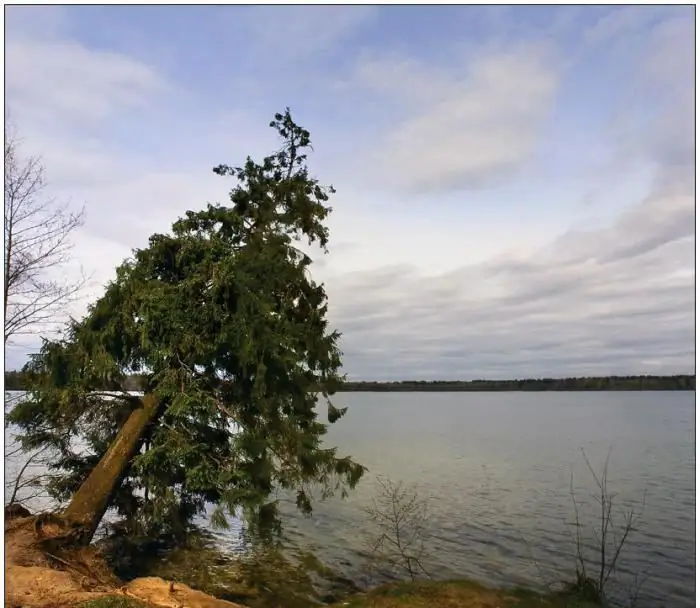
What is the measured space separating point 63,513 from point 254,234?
7.57 m

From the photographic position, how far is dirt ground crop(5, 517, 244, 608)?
843cm

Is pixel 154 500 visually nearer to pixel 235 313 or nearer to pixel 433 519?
pixel 235 313

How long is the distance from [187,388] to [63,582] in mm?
4046

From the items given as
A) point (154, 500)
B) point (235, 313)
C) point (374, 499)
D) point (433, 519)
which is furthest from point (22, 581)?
point (374, 499)

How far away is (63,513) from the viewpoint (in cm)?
1134

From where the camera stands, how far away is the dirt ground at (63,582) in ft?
27.7

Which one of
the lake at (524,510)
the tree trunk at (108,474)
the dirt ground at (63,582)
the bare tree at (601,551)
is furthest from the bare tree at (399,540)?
the tree trunk at (108,474)

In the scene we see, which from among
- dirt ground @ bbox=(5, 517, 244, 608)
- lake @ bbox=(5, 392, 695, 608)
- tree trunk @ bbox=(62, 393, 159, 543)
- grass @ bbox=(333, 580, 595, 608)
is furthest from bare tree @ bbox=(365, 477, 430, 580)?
tree trunk @ bbox=(62, 393, 159, 543)

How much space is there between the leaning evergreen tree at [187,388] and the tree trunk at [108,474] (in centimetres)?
3

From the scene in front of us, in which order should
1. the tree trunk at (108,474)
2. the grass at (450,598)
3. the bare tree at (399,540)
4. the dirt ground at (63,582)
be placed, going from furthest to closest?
the bare tree at (399,540), the tree trunk at (108,474), the grass at (450,598), the dirt ground at (63,582)

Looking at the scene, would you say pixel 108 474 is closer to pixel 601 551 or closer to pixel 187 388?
pixel 187 388

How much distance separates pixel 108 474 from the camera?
1185 cm

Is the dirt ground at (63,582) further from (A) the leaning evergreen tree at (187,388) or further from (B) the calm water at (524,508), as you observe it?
(B) the calm water at (524,508)

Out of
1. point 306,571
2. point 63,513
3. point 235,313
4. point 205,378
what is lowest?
point 306,571
